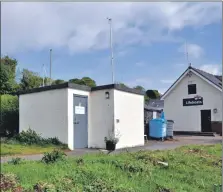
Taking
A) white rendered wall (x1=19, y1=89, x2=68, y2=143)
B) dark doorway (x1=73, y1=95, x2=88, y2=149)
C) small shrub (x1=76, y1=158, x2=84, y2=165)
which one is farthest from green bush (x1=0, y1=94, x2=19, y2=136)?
small shrub (x1=76, y1=158, x2=84, y2=165)

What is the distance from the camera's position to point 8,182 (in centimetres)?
442

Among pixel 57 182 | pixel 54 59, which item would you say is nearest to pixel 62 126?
pixel 54 59

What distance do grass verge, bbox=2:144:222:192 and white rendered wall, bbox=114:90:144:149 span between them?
4.22 meters

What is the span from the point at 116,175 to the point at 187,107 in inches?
745

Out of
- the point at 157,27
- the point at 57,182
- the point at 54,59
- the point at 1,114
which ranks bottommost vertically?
the point at 57,182

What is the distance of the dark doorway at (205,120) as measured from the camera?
72.5ft

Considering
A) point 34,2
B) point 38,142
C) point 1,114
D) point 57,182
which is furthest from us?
point 1,114

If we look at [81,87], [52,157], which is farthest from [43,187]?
[81,87]

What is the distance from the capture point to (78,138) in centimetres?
999

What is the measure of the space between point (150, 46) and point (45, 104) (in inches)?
232

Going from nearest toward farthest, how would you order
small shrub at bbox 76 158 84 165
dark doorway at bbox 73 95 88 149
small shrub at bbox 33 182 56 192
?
small shrub at bbox 33 182 56 192 < small shrub at bbox 76 158 84 165 < dark doorway at bbox 73 95 88 149

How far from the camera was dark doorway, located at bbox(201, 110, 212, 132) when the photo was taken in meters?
22.1

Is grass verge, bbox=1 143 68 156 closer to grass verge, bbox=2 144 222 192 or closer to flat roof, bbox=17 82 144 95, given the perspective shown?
flat roof, bbox=17 82 144 95

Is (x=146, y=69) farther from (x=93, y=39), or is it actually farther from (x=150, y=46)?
(x=93, y=39)
